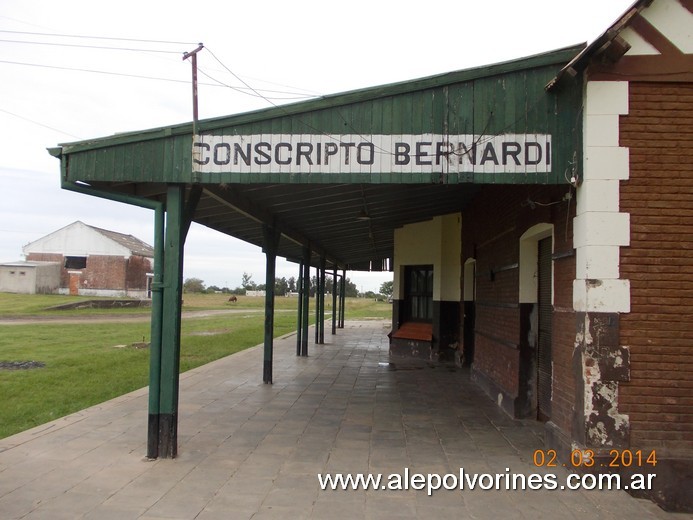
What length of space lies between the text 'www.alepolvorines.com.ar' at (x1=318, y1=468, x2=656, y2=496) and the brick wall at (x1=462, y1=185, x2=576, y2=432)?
2.02 ft

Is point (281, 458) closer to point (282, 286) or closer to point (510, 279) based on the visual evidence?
point (510, 279)

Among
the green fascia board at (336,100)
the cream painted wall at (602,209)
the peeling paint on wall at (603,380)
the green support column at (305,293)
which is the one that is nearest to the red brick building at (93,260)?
the green support column at (305,293)

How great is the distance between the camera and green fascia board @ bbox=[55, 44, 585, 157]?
18.2 ft

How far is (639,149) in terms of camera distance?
512 centimetres

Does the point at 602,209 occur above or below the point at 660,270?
above

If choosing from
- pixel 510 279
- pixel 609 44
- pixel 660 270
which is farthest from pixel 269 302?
pixel 609 44

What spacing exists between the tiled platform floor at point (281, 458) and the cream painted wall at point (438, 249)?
4.24m

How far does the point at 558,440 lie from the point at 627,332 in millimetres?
1342

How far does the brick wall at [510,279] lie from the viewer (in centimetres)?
561

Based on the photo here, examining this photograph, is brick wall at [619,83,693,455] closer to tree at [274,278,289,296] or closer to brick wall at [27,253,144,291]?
brick wall at [27,253,144,291]

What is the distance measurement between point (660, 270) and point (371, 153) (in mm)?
2828

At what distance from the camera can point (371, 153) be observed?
18.2 ft

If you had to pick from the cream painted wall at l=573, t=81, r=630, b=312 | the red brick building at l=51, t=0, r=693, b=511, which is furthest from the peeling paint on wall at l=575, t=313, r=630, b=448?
the cream painted wall at l=573, t=81, r=630, b=312

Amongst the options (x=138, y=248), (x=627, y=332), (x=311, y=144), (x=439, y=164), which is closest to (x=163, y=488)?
(x=311, y=144)
